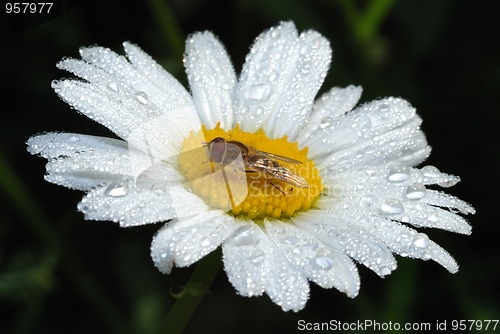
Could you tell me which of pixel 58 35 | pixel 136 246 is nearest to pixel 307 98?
pixel 136 246

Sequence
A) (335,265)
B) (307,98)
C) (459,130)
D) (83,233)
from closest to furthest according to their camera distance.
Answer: (335,265) < (307,98) < (83,233) < (459,130)

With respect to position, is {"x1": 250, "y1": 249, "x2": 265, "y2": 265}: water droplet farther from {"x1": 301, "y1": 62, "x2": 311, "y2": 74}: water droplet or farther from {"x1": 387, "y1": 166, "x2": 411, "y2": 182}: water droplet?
{"x1": 301, "y1": 62, "x2": 311, "y2": 74}: water droplet

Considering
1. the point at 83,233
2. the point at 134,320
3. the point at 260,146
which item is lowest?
the point at 134,320

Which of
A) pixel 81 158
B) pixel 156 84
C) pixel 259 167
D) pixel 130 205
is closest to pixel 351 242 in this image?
pixel 259 167

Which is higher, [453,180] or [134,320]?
[453,180]

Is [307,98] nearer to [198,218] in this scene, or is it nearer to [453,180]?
[453,180]

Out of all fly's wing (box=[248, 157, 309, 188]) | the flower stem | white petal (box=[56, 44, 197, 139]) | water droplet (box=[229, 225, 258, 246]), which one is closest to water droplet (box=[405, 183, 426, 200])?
fly's wing (box=[248, 157, 309, 188])
